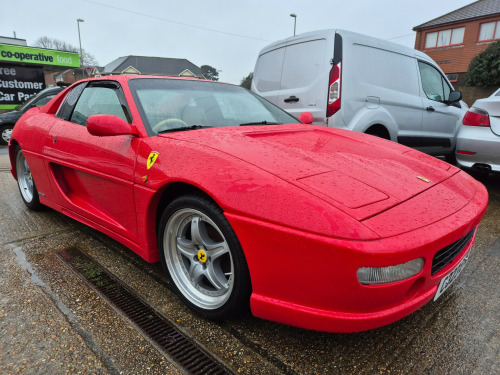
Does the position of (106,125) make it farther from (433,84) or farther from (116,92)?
(433,84)

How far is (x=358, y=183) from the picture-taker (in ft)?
4.98

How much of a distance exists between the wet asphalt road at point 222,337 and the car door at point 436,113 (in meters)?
2.98

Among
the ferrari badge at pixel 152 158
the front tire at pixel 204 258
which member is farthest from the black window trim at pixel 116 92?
the front tire at pixel 204 258

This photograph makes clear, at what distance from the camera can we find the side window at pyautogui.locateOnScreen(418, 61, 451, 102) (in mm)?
4754

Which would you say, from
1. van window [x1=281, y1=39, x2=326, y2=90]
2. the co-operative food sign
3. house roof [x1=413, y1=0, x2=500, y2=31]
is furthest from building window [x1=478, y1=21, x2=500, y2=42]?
the co-operative food sign

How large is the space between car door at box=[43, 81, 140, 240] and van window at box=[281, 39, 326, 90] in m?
2.24

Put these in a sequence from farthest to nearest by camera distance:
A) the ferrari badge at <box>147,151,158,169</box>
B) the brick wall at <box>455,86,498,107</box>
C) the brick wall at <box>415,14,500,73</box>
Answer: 1. the brick wall at <box>415,14,500,73</box>
2. the brick wall at <box>455,86,498,107</box>
3. the ferrari badge at <box>147,151,158,169</box>

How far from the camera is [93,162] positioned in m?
2.22

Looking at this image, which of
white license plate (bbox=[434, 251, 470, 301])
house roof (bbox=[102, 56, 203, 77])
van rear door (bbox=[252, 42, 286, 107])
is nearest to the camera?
white license plate (bbox=[434, 251, 470, 301])

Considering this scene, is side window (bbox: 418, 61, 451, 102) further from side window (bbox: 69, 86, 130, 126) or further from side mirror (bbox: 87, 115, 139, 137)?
side mirror (bbox: 87, 115, 139, 137)

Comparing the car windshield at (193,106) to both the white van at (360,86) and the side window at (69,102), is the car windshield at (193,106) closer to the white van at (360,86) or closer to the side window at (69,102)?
the side window at (69,102)

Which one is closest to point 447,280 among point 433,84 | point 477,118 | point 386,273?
point 386,273

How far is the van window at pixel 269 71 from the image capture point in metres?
4.32

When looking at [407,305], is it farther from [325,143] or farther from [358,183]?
[325,143]
